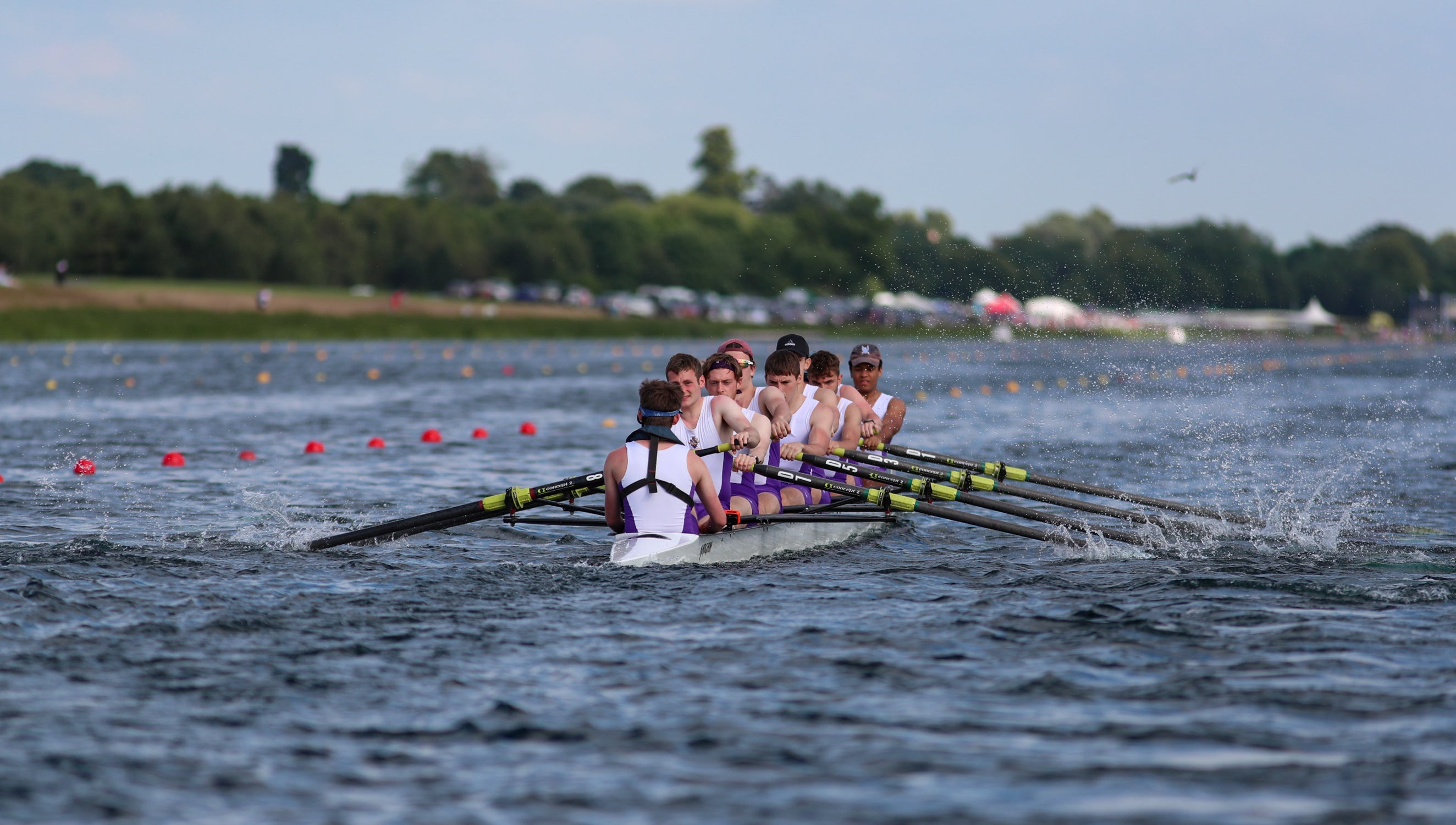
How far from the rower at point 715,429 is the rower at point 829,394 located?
1.96 metres

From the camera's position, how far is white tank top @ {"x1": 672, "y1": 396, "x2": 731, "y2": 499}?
11188mm

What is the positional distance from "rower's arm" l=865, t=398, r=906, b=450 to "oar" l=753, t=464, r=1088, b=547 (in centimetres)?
282

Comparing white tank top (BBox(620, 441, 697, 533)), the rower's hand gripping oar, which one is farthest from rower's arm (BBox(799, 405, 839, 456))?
white tank top (BBox(620, 441, 697, 533))

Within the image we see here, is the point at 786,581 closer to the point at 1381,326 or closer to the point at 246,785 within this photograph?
the point at 246,785

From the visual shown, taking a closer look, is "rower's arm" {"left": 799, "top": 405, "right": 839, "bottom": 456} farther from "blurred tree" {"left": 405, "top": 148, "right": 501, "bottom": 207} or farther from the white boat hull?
"blurred tree" {"left": 405, "top": 148, "right": 501, "bottom": 207}

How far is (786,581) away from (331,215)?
10728 cm

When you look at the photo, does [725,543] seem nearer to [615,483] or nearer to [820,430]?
[615,483]

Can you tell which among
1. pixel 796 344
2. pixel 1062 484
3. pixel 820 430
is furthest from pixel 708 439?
pixel 1062 484

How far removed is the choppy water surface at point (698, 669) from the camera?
5992 millimetres

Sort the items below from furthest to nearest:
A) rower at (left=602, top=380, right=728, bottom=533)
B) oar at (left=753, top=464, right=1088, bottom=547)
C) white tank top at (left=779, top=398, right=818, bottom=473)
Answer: white tank top at (left=779, top=398, right=818, bottom=473)
oar at (left=753, top=464, right=1088, bottom=547)
rower at (left=602, top=380, right=728, bottom=533)

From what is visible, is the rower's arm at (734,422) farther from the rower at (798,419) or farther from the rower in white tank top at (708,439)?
the rower at (798,419)

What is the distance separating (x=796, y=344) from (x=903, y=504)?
2.68 meters

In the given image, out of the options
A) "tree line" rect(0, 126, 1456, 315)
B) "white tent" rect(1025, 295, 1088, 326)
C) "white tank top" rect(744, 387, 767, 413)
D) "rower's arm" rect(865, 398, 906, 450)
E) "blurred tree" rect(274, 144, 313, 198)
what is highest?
"blurred tree" rect(274, 144, 313, 198)

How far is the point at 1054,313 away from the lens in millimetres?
98875
